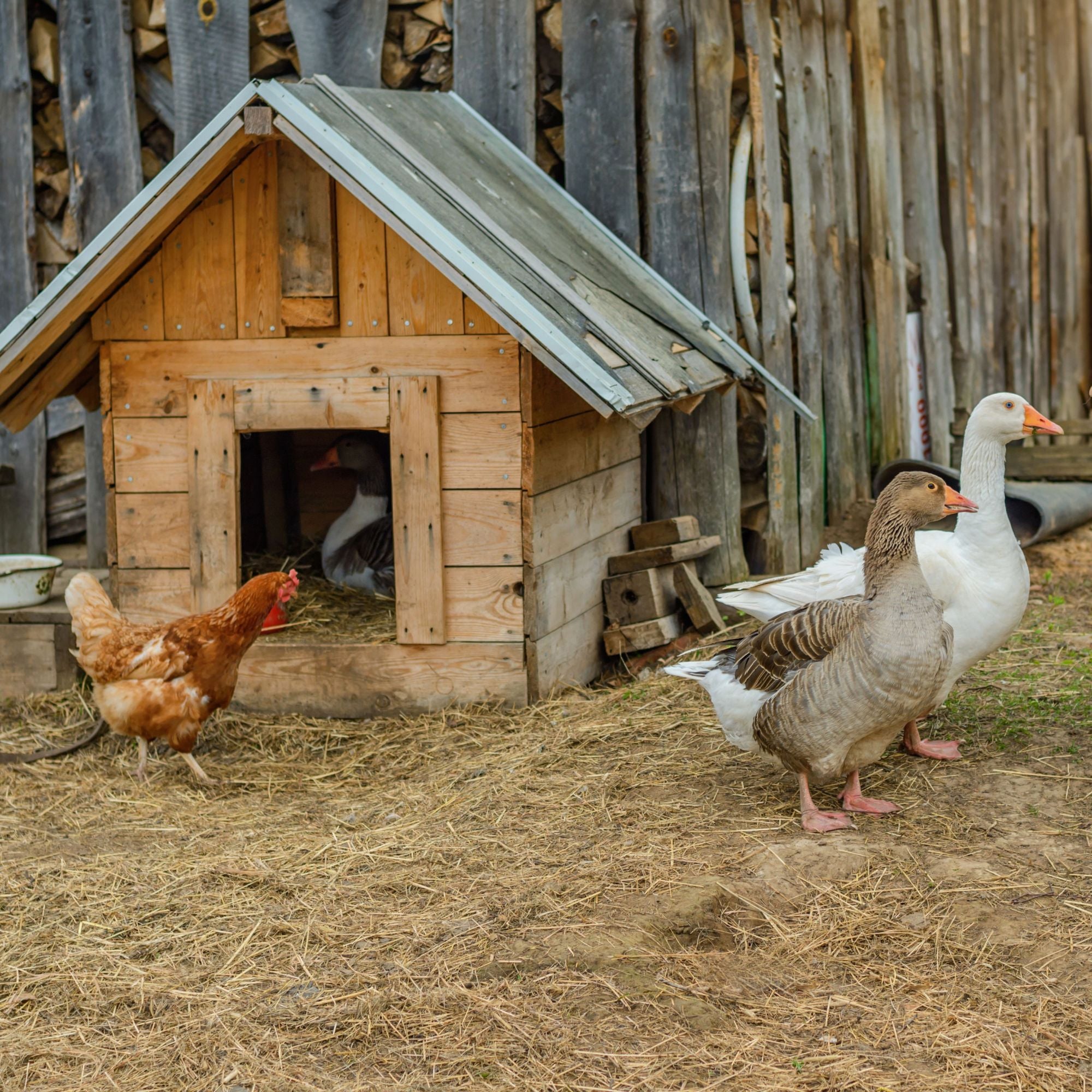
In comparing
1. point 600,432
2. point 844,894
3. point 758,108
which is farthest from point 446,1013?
point 758,108

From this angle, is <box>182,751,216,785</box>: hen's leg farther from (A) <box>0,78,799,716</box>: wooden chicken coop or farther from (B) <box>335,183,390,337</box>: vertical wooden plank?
(B) <box>335,183,390,337</box>: vertical wooden plank

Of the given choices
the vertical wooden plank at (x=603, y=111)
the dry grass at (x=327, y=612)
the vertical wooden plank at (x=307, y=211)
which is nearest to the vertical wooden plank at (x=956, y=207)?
the vertical wooden plank at (x=603, y=111)

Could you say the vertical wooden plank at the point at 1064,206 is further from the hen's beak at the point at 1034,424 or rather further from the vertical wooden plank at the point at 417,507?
the vertical wooden plank at the point at 417,507

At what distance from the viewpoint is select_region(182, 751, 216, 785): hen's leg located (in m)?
5.97

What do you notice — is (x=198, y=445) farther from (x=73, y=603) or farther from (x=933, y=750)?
(x=933, y=750)

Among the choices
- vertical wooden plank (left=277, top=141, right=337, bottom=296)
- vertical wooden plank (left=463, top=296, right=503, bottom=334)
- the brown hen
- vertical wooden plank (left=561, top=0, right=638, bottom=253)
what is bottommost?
the brown hen

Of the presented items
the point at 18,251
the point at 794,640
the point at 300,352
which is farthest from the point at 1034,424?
the point at 18,251

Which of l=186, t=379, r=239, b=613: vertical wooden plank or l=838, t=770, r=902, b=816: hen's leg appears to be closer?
l=838, t=770, r=902, b=816: hen's leg

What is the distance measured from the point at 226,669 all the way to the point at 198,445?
121 centimetres

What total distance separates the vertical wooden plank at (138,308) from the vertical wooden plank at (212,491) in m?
0.36

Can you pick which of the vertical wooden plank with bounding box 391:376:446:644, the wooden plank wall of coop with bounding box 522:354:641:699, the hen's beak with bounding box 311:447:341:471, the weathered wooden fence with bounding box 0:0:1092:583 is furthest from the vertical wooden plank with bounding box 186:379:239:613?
the weathered wooden fence with bounding box 0:0:1092:583

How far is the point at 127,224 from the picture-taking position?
5961mm

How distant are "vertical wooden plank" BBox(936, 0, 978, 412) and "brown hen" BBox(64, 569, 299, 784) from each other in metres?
6.77

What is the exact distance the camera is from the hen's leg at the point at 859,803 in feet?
16.3
